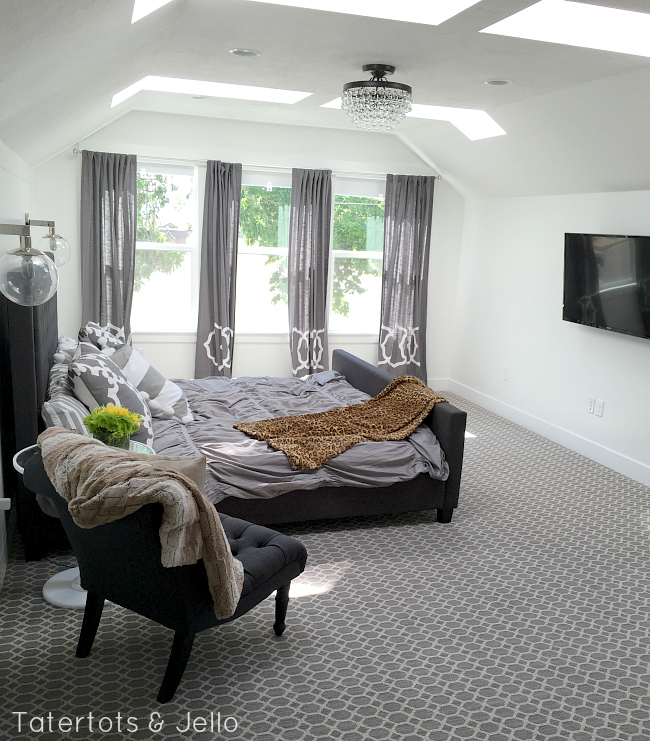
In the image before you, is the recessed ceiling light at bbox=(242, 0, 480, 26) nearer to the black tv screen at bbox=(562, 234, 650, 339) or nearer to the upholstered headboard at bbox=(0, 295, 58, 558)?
the upholstered headboard at bbox=(0, 295, 58, 558)

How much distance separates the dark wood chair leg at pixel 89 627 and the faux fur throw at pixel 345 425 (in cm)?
131

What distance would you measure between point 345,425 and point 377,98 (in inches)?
75.4

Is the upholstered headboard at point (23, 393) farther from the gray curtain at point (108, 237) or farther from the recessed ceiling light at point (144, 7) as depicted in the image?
the gray curtain at point (108, 237)

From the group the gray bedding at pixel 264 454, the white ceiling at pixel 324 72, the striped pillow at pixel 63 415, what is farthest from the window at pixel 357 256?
the striped pillow at pixel 63 415

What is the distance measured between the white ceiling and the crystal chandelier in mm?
118

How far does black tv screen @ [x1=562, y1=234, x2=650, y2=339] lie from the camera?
4.62 meters

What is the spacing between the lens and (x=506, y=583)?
3.36m

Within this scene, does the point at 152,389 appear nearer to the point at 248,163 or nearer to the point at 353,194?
the point at 248,163

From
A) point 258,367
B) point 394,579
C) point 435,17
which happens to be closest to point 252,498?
point 394,579

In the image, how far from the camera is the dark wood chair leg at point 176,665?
7.64 feet

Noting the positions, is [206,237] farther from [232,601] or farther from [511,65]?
[232,601]

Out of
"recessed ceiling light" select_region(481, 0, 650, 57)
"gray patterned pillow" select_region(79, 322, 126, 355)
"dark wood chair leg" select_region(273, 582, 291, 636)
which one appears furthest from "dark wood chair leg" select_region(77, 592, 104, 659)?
"recessed ceiling light" select_region(481, 0, 650, 57)

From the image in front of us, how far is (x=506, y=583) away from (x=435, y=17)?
263cm

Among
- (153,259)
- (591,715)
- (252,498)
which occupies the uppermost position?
(153,259)
